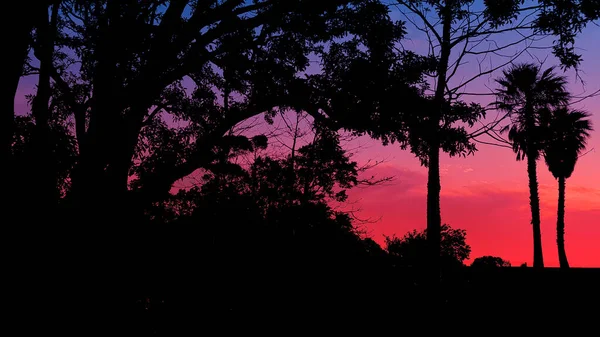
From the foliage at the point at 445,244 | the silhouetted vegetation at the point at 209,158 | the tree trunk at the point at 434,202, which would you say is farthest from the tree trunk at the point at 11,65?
the foliage at the point at 445,244

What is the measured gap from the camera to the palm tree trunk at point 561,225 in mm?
33969

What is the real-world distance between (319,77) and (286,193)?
14.4 metres

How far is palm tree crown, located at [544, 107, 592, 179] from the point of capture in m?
32.0

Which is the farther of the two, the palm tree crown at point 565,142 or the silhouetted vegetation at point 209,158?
the palm tree crown at point 565,142

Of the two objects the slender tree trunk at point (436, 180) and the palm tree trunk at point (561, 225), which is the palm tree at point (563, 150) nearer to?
the palm tree trunk at point (561, 225)

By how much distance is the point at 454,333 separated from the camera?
11.1m

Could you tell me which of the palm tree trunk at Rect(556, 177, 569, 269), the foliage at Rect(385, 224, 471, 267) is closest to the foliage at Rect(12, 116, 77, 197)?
the foliage at Rect(385, 224, 471, 267)

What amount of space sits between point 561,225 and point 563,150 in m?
4.99

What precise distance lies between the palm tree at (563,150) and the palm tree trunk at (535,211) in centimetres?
135

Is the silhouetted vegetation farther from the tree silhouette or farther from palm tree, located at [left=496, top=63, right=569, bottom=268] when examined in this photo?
palm tree, located at [left=496, top=63, right=569, bottom=268]

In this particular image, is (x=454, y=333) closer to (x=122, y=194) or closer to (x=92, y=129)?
(x=122, y=194)

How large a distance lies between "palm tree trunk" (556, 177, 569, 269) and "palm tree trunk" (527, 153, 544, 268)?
4.43m

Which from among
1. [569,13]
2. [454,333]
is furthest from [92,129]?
[569,13]

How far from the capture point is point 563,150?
33750mm
